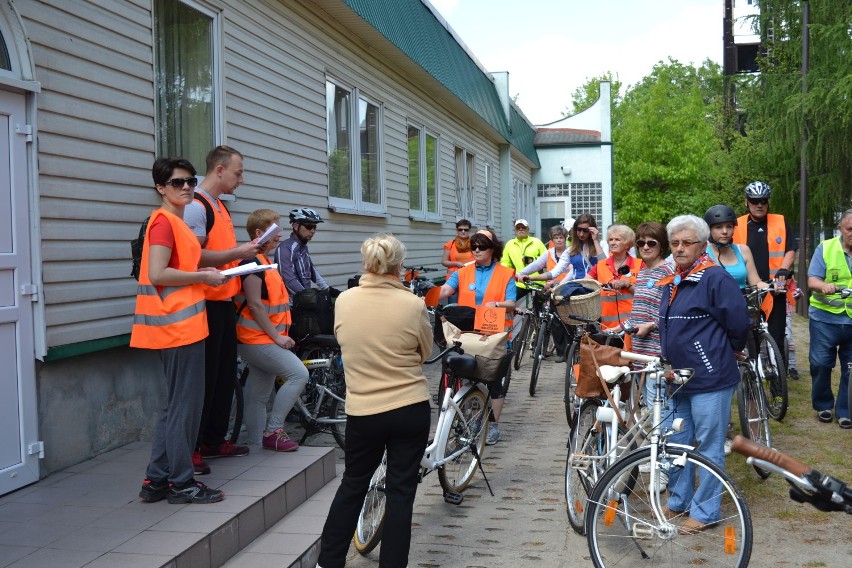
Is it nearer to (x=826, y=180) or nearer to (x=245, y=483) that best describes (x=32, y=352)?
(x=245, y=483)

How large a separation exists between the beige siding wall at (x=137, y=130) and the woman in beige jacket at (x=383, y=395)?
88.4 inches

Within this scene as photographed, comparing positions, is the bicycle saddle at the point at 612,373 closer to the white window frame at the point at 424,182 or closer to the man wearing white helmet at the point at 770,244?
the man wearing white helmet at the point at 770,244

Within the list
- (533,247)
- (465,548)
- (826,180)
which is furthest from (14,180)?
(826,180)

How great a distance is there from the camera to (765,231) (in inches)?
352

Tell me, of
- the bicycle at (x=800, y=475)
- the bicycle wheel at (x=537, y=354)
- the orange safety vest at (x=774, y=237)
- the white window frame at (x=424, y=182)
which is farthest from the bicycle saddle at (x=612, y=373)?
the white window frame at (x=424, y=182)

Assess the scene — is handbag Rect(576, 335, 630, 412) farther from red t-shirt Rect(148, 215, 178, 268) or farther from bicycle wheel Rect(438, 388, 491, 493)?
red t-shirt Rect(148, 215, 178, 268)

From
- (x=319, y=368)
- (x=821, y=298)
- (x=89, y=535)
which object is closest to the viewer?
(x=89, y=535)

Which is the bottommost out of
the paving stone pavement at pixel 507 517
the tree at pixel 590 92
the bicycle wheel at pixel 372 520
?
the paving stone pavement at pixel 507 517

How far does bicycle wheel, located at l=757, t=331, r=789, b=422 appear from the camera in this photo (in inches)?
313

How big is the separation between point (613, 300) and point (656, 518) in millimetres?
3382

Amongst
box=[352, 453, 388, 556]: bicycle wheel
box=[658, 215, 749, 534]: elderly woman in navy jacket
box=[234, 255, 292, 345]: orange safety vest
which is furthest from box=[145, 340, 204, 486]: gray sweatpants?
box=[658, 215, 749, 534]: elderly woman in navy jacket

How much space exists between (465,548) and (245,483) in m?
1.37

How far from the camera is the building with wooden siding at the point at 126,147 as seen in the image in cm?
509

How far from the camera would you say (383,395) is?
4.11 meters
